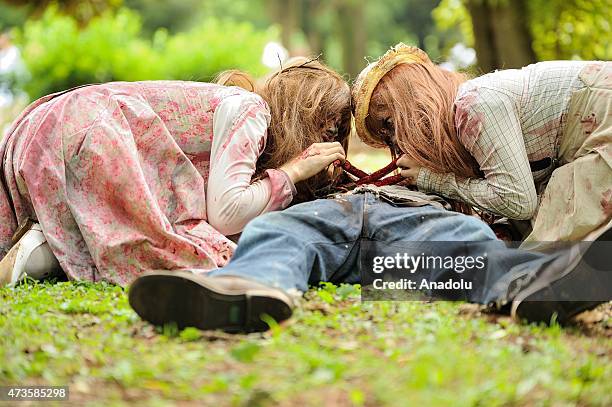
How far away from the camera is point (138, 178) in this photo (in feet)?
12.7

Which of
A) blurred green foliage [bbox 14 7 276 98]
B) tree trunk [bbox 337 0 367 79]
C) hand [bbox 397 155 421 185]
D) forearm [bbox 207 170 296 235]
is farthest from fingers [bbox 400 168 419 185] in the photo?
tree trunk [bbox 337 0 367 79]

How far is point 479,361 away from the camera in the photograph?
251 cm

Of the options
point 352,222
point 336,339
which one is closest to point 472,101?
point 352,222

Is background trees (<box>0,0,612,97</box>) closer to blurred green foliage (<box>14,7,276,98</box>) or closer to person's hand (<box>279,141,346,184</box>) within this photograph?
blurred green foliage (<box>14,7,276,98</box>)

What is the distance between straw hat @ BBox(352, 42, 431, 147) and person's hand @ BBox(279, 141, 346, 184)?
196 millimetres

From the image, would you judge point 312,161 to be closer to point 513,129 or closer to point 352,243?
point 352,243

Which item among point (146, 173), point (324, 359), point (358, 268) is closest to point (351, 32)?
point (146, 173)

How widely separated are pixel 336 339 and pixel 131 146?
5.36 feet

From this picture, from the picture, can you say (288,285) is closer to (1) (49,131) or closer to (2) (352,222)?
(2) (352,222)

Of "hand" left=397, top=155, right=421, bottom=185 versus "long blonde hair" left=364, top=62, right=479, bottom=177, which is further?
"hand" left=397, top=155, right=421, bottom=185

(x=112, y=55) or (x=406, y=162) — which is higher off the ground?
(x=406, y=162)

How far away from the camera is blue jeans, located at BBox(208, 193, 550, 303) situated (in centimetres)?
310

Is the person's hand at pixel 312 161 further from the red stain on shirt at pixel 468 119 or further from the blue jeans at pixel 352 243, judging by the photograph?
the red stain on shirt at pixel 468 119

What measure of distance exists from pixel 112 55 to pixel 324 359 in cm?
1144
